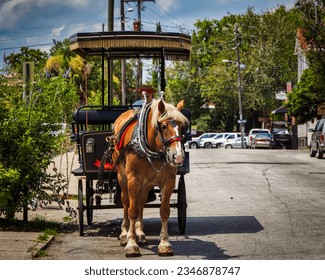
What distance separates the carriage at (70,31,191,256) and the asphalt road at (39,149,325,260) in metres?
0.50

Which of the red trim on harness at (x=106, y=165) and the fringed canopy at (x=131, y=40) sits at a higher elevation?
the fringed canopy at (x=131, y=40)

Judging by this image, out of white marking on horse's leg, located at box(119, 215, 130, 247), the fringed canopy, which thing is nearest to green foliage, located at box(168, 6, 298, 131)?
the fringed canopy

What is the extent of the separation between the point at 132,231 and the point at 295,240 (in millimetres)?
2423

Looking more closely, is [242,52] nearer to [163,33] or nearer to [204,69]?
[204,69]

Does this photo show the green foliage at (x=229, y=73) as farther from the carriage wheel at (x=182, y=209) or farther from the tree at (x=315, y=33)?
the carriage wheel at (x=182, y=209)

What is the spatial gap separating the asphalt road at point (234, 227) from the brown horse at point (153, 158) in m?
0.38

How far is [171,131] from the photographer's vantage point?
9.13m

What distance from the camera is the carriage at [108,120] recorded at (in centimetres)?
1158

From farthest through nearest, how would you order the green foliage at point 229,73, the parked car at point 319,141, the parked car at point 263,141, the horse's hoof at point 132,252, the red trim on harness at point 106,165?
1. the green foliage at point 229,73
2. the parked car at point 263,141
3. the parked car at point 319,141
4. the red trim on harness at point 106,165
5. the horse's hoof at point 132,252

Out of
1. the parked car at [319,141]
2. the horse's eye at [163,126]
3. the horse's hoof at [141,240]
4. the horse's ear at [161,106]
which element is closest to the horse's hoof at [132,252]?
the horse's hoof at [141,240]

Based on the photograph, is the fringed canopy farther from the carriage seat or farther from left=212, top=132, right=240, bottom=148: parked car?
left=212, top=132, right=240, bottom=148: parked car

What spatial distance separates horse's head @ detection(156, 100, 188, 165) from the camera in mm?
8906

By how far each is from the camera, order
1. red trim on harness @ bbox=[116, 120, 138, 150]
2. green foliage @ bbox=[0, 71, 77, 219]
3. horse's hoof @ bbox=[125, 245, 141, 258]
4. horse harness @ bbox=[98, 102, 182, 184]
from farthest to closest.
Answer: green foliage @ bbox=[0, 71, 77, 219], red trim on harness @ bbox=[116, 120, 138, 150], horse's hoof @ bbox=[125, 245, 141, 258], horse harness @ bbox=[98, 102, 182, 184]
